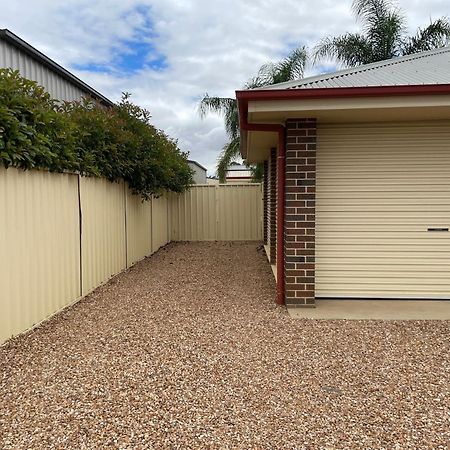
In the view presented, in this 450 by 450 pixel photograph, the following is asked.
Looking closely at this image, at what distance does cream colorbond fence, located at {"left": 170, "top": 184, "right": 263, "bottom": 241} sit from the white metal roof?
7.83 m

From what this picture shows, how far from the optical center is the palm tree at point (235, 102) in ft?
52.9

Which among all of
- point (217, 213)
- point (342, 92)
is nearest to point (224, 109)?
point (217, 213)

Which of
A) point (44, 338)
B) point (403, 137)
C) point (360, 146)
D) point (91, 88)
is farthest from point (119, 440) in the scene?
point (91, 88)

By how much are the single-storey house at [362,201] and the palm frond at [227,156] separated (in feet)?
36.0

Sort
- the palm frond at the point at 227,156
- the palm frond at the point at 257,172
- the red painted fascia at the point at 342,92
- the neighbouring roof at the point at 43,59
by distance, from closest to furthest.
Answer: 1. the red painted fascia at the point at 342,92
2. the neighbouring roof at the point at 43,59
3. the palm frond at the point at 257,172
4. the palm frond at the point at 227,156

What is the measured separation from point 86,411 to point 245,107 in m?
3.62

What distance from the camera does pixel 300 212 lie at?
546 cm

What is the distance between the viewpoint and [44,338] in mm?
4500

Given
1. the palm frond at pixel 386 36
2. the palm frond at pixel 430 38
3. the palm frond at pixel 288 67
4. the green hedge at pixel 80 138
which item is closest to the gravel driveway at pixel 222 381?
the green hedge at pixel 80 138

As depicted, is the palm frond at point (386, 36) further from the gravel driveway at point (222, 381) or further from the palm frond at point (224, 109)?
the gravel driveway at point (222, 381)

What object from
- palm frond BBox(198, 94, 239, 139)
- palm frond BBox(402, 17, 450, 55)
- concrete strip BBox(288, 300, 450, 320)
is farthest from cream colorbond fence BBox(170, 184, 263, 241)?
concrete strip BBox(288, 300, 450, 320)

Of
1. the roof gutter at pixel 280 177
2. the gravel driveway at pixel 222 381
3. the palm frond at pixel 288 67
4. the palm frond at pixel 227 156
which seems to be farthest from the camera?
the palm frond at pixel 227 156

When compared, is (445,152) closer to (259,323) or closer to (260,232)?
(259,323)

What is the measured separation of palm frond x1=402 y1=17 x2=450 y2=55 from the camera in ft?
48.2
